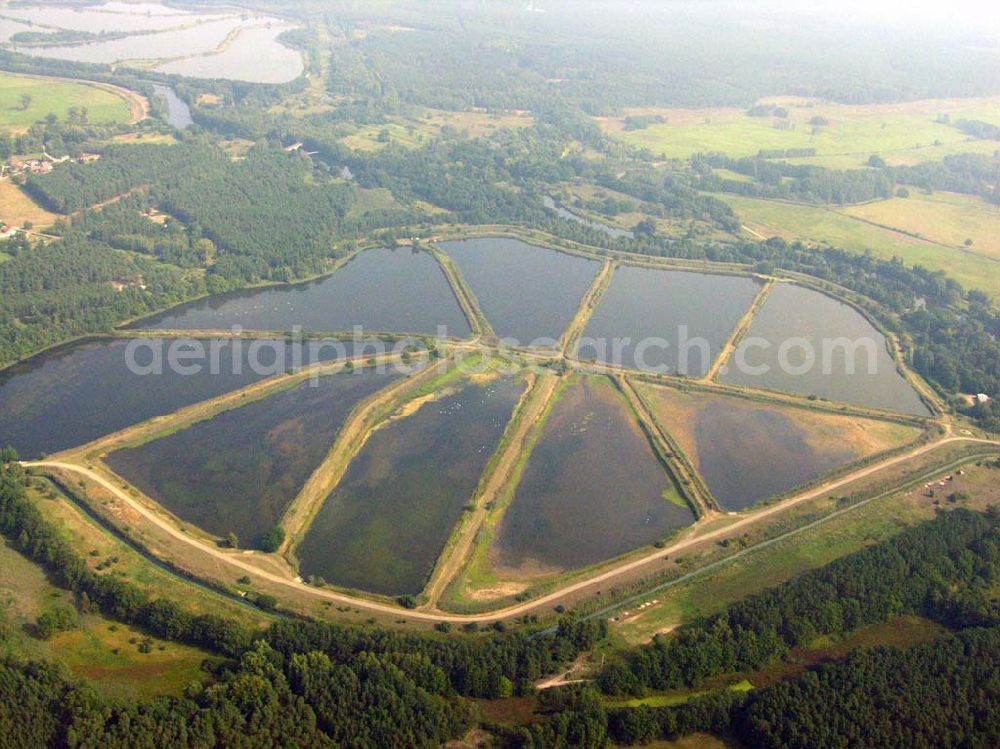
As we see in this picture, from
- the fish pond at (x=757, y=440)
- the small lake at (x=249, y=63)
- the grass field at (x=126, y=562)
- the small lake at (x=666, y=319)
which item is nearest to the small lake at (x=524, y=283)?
the small lake at (x=666, y=319)

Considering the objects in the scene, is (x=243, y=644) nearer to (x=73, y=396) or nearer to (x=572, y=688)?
(x=572, y=688)

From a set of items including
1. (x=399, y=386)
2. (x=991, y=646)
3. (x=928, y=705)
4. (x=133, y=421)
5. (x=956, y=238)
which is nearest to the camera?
(x=928, y=705)

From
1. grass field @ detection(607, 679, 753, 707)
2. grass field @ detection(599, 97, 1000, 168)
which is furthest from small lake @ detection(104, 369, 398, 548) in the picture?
grass field @ detection(599, 97, 1000, 168)

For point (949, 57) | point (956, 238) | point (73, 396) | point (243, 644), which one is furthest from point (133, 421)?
point (949, 57)

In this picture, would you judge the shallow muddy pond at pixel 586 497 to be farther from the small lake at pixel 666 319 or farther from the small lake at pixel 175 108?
the small lake at pixel 175 108

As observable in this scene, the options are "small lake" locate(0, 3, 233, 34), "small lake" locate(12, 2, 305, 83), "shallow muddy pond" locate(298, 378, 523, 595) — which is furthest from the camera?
"small lake" locate(0, 3, 233, 34)

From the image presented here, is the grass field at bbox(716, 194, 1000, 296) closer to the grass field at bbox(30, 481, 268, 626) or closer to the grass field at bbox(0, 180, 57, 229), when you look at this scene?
the grass field at bbox(30, 481, 268, 626)
